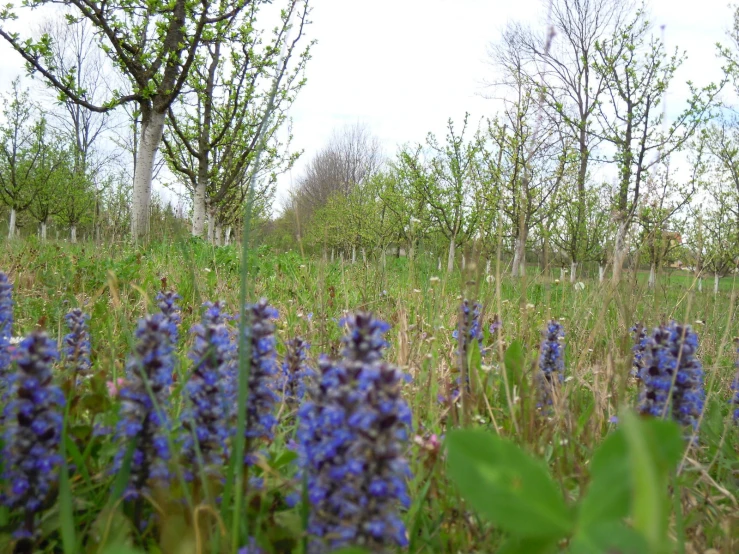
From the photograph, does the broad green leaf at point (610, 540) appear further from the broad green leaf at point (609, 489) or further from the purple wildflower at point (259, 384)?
the purple wildflower at point (259, 384)

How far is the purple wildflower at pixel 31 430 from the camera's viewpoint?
1002 millimetres

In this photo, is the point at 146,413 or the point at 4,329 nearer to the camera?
the point at 146,413

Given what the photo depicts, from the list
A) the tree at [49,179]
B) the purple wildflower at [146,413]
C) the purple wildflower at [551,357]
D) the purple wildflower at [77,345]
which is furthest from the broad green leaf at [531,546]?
the tree at [49,179]

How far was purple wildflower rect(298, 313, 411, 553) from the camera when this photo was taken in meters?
0.85

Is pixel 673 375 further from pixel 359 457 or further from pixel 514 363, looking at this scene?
pixel 359 457

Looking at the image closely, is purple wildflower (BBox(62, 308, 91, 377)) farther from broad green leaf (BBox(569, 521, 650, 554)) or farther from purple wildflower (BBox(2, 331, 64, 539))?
broad green leaf (BBox(569, 521, 650, 554))

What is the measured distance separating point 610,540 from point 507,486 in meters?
0.15

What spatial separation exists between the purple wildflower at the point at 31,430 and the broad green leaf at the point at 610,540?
3.20 ft

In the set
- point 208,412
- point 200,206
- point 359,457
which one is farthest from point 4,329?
point 200,206

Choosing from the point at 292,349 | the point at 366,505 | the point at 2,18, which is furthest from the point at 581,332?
the point at 2,18

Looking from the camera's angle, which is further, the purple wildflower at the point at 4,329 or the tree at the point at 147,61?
the tree at the point at 147,61

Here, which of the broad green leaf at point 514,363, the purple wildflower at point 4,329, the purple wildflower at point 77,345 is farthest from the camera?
the broad green leaf at point 514,363

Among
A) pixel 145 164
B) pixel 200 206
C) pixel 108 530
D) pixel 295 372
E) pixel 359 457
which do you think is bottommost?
pixel 108 530

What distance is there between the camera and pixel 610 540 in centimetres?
65
